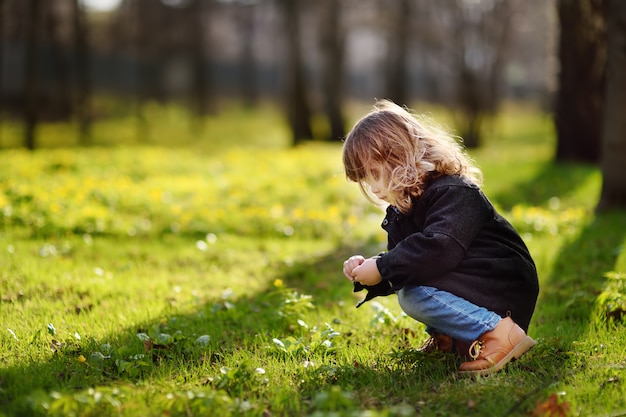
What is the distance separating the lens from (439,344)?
3580 mm

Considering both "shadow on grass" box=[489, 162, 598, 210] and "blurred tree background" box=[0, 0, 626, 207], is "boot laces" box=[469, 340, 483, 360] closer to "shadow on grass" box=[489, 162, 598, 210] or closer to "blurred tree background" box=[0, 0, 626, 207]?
"blurred tree background" box=[0, 0, 626, 207]

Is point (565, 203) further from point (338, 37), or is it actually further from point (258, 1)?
point (258, 1)

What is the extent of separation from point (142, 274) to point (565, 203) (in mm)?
6630

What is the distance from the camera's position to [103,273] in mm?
5488

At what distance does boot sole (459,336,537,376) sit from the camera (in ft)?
10.6

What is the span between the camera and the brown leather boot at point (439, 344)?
3.54m

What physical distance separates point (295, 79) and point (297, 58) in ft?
2.72

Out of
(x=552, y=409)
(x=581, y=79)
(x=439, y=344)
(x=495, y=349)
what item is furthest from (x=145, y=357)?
(x=581, y=79)

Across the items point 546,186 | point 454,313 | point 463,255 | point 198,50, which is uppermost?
point 198,50

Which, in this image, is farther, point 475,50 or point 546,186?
point 475,50

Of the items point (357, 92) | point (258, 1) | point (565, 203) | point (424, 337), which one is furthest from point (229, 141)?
point (357, 92)

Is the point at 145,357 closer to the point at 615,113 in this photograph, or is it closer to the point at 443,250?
the point at 443,250

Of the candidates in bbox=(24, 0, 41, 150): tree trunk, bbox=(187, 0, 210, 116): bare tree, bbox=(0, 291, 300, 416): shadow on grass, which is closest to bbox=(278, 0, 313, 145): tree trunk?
bbox=(24, 0, 41, 150): tree trunk

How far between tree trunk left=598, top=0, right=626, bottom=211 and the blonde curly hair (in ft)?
14.3
